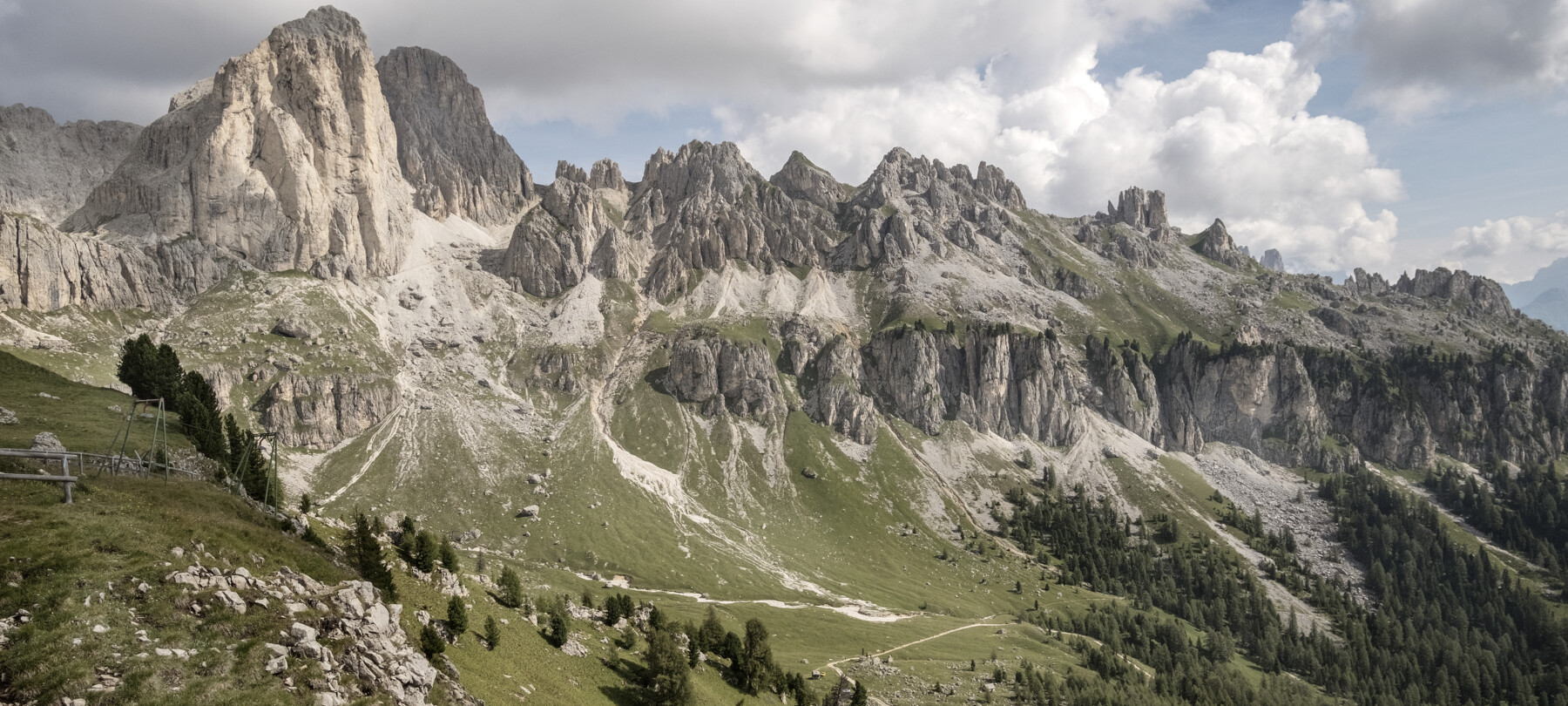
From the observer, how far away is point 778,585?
19100cm

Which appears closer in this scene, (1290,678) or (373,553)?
(373,553)

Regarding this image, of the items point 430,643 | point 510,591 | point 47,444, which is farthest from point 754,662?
point 47,444

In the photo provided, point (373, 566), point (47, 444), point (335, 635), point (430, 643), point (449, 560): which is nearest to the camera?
point (335, 635)

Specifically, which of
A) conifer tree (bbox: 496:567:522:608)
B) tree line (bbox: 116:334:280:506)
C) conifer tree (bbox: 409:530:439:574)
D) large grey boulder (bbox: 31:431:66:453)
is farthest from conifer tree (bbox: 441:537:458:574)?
large grey boulder (bbox: 31:431:66:453)

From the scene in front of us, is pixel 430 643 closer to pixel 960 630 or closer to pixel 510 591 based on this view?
pixel 510 591

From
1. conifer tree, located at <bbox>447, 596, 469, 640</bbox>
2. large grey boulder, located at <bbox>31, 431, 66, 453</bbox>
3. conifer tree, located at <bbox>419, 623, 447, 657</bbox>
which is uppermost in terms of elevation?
large grey boulder, located at <bbox>31, 431, 66, 453</bbox>

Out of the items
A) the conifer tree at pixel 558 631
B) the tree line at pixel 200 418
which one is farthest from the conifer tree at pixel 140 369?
the conifer tree at pixel 558 631

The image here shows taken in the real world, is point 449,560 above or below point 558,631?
above

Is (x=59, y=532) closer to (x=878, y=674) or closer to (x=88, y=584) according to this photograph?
(x=88, y=584)

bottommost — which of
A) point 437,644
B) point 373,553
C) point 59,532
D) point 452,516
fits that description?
point 452,516

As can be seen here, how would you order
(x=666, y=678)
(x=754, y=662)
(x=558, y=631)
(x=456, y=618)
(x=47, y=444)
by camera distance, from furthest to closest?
(x=754, y=662)
(x=666, y=678)
(x=558, y=631)
(x=47, y=444)
(x=456, y=618)

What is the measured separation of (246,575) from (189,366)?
207m

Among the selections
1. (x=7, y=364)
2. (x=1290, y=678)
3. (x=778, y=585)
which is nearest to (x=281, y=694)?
(x=7, y=364)

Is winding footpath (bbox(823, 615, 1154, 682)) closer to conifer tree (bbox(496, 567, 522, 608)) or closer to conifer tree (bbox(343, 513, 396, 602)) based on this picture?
conifer tree (bbox(496, 567, 522, 608))
